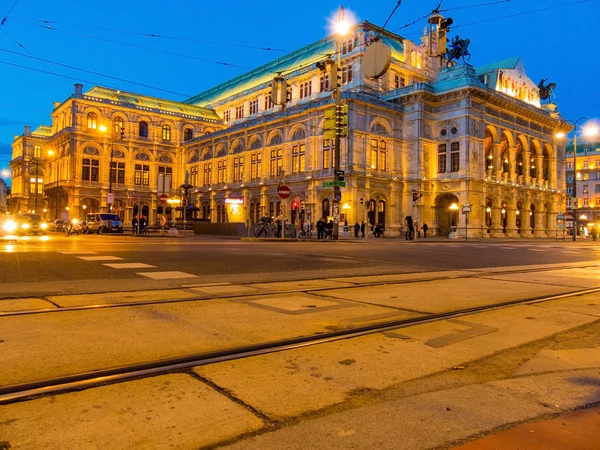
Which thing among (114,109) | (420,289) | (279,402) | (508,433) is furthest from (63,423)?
(114,109)

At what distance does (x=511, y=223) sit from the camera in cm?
5594

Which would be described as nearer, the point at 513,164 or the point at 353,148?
the point at 353,148

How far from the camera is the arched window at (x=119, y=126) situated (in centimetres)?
7175

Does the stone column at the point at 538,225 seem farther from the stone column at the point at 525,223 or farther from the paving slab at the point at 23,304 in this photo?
the paving slab at the point at 23,304

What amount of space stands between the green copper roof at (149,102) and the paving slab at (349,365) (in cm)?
7492

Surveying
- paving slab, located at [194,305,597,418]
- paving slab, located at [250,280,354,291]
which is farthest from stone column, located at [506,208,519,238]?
paving slab, located at [194,305,597,418]

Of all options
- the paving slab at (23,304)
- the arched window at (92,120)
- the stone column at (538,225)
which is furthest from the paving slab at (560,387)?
the arched window at (92,120)

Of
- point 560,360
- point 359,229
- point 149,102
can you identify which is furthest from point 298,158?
point 560,360

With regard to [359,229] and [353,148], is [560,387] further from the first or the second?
[353,148]

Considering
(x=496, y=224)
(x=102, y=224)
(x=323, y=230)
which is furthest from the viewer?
(x=496, y=224)

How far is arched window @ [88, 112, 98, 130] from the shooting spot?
228 ft

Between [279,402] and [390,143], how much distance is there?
5099 cm

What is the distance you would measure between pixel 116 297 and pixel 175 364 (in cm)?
361

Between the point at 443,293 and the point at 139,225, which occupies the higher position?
the point at 139,225
